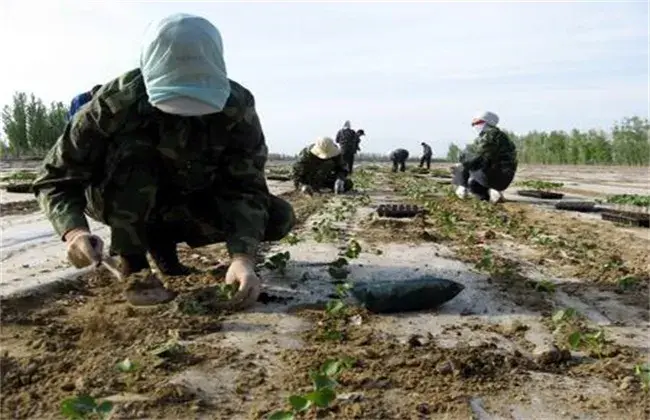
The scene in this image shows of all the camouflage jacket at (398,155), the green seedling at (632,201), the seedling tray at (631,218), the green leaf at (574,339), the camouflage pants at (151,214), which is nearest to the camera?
the green leaf at (574,339)

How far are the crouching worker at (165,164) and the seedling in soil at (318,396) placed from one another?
85 centimetres

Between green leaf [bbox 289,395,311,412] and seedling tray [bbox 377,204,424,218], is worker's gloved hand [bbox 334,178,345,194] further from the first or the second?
green leaf [bbox 289,395,311,412]

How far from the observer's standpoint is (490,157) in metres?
9.29

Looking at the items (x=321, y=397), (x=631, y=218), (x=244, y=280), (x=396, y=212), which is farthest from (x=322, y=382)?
(x=631, y=218)

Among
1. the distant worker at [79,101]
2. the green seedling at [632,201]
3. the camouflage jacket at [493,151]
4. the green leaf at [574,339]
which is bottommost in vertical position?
the green seedling at [632,201]

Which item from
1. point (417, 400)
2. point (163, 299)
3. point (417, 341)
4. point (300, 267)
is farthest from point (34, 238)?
point (417, 400)

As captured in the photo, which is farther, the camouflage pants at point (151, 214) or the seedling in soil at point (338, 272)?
the seedling in soil at point (338, 272)

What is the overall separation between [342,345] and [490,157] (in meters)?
7.26

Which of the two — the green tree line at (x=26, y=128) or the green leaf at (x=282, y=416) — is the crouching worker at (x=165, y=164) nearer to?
the green leaf at (x=282, y=416)

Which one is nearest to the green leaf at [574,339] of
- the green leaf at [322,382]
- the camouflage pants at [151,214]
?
the green leaf at [322,382]

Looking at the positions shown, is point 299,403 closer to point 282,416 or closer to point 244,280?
point 282,416

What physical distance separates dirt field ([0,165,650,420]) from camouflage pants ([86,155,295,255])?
0.25 metres

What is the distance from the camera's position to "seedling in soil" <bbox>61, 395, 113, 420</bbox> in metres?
1.69

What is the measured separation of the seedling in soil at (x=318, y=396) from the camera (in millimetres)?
1705
